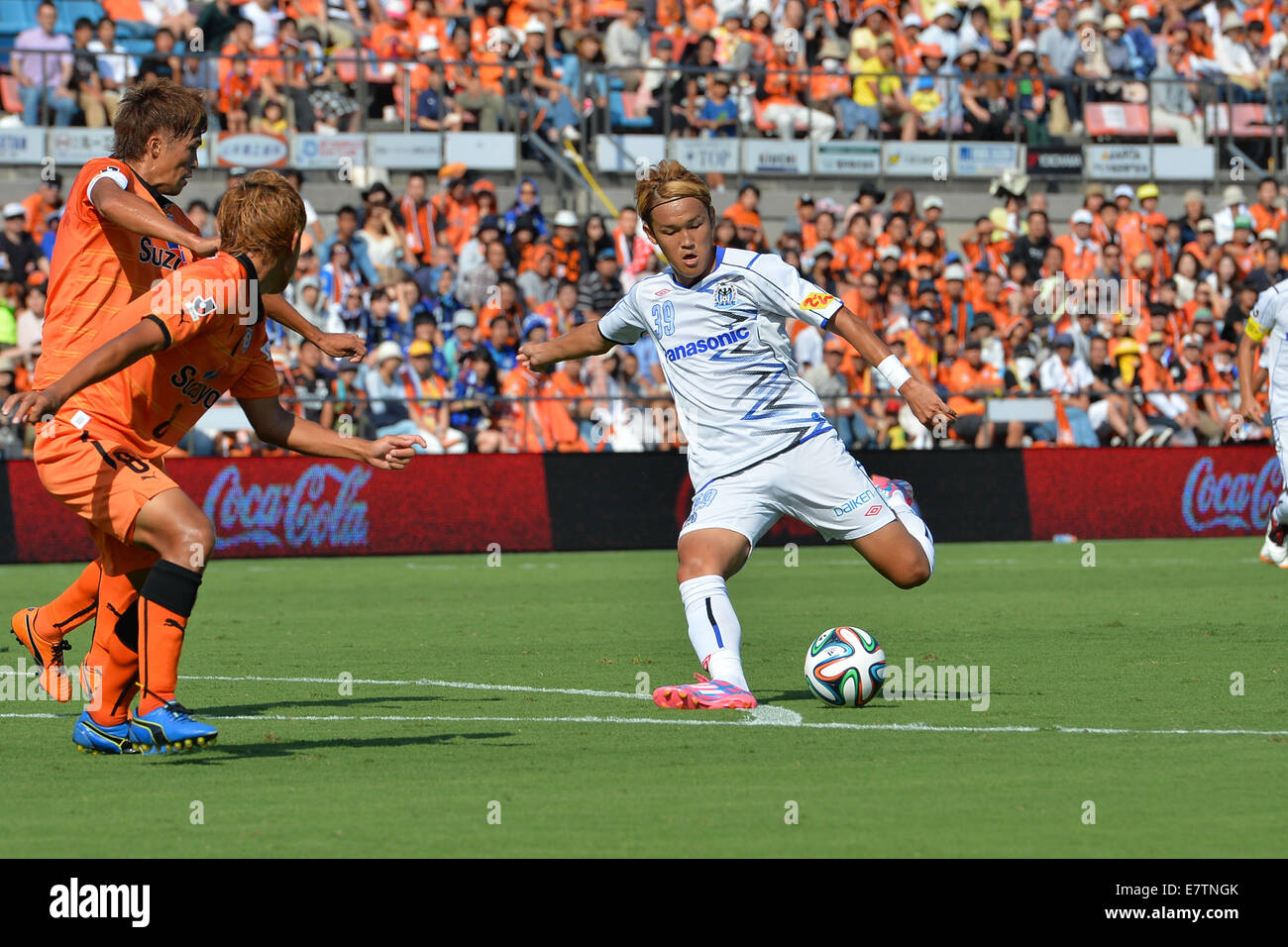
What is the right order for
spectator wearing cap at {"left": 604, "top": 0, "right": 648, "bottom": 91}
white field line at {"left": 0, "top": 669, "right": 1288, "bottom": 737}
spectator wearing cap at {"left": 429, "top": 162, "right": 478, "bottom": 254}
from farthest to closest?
1. spectator wearing cap at {"left": 604, "top": 0, "right": 648, "bottom": 91}
2. spectator wearing cap at {"left": 429, "top": 162, "right": 478, "bottom": 254}
3. white field line at {"left": 0, "top": 669, "right": 1288, "bottom": 737}

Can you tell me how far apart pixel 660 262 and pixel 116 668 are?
16658mm

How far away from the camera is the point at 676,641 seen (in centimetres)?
1192

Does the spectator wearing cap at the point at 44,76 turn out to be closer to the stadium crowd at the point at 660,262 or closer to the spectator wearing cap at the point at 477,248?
the stadium crowd at the point at 660,262

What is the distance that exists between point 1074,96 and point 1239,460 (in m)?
7.92

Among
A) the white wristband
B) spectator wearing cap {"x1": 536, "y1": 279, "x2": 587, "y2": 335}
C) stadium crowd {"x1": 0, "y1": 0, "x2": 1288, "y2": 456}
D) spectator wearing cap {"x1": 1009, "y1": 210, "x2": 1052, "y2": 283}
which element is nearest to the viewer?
the white wristband

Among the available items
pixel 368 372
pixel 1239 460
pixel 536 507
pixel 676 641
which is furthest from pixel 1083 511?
pixel 676 641

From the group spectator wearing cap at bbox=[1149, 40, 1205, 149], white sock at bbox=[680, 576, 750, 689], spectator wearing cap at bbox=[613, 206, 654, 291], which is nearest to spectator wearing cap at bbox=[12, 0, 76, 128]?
spectator wearing cap at bbox=[613, 206, 654, 291]

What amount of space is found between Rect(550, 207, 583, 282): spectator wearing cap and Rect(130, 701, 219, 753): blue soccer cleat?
1649 centimetres

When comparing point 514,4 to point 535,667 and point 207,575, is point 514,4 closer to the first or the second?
point 207,575

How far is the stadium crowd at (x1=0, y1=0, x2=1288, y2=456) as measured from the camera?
68.6 feet

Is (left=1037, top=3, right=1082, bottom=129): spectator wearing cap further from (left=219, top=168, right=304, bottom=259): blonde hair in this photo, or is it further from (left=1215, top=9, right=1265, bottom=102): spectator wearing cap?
(left=219, top=168, right=304, bottom=259): blonde hair

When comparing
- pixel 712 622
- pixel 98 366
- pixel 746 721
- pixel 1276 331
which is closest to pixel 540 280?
pixel 1276 331

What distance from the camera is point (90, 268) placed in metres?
7.70
